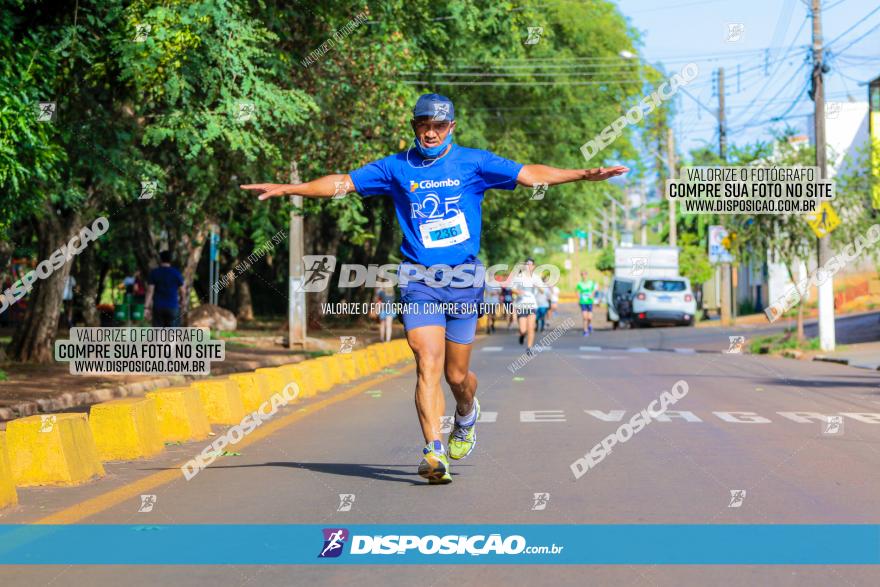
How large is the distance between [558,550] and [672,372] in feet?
53.5

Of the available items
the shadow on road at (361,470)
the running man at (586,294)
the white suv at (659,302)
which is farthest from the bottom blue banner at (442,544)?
the white suv at (659,302)

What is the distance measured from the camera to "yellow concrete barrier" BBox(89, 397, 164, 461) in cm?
1044

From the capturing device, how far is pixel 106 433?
1050 cm

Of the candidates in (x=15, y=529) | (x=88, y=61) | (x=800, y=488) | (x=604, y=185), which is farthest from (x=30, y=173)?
(x=604, y=185)

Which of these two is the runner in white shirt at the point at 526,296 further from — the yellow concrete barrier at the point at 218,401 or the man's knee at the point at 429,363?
the man's knee at the point at 429,363

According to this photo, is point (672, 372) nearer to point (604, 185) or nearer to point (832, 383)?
point (832, 383)

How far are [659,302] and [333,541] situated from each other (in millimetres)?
43196

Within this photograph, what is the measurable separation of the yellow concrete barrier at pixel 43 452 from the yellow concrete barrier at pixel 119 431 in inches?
52.3

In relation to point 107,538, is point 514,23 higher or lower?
higher

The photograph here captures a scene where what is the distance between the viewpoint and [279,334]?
116ft

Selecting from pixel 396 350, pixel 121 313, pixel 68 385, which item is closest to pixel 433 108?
pixel 68 385

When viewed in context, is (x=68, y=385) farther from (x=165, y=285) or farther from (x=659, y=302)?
(x=659, y=302)

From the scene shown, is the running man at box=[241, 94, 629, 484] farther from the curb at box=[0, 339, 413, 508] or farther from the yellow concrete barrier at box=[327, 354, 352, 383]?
the yellow concrete barrier at box=[327, 354, 352, 383]

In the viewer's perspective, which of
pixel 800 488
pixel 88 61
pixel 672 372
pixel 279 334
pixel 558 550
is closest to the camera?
pixel 558 550
